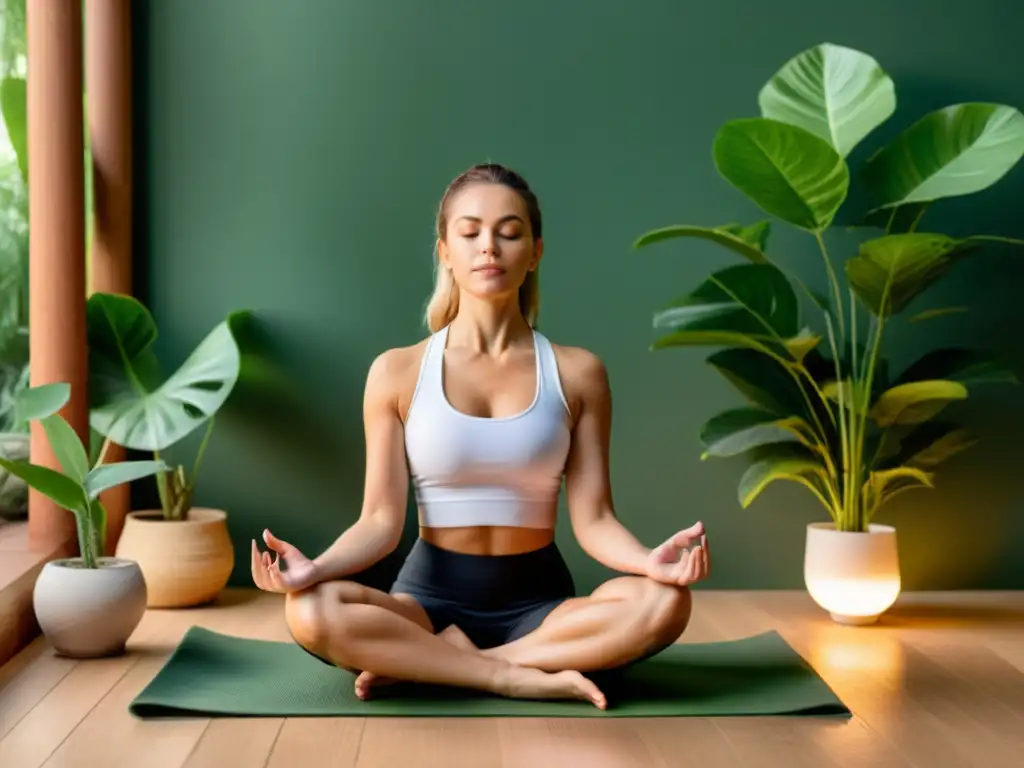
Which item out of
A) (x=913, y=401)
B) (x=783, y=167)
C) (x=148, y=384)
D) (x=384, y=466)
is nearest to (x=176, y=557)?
(x=148, y=384)

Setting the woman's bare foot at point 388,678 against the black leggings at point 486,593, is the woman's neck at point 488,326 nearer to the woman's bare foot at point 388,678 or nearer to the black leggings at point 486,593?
the black leggings at point 486,593

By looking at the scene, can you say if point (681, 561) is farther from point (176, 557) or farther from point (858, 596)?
point (176, 557)

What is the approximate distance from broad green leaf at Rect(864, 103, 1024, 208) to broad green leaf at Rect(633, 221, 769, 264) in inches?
12.0

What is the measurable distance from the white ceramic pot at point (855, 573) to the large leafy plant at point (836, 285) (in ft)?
0.23

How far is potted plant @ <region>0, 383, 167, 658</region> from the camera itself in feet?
9.21

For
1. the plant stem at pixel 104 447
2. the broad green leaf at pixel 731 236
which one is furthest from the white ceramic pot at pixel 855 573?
the plant stem at pixel 104 447

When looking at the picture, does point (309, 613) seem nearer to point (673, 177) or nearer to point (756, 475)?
point (756, 475)

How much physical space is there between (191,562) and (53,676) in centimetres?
69

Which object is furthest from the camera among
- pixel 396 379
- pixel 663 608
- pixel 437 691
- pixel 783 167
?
pixel 783 167

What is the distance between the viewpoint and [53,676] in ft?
8.98

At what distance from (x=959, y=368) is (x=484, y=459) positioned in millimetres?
1418

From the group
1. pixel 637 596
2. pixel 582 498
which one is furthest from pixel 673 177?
pixel 637 596

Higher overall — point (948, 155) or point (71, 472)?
point (948, 155)

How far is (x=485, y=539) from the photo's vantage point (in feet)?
8.70
